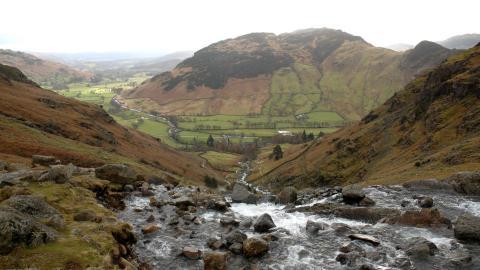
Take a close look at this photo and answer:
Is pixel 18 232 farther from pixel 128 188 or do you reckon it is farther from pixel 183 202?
pixel 128 188

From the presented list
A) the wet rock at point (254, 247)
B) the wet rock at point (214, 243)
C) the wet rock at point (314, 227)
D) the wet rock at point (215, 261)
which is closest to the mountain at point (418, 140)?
the wet rock at point (314, 227)

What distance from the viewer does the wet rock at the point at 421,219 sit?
42062 millimetres

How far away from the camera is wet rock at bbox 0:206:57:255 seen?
27.8 metres

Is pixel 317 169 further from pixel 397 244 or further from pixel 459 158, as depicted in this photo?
pixel 397 244

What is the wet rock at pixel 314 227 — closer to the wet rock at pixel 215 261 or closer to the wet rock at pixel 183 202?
the wet rock at pixel 215 261

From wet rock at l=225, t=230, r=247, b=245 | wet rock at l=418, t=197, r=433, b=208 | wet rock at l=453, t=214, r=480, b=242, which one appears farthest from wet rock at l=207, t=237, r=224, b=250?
wet rock at l=418, t=197, r=433, b=208

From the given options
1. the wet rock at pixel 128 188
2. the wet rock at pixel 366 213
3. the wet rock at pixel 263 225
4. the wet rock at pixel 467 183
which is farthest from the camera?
the wet rock at pixel 128 188

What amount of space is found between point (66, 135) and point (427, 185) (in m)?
100

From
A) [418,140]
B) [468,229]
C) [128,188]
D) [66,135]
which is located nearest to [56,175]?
[128,188]

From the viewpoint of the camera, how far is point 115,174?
199 ft

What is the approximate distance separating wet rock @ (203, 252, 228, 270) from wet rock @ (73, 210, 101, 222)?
1280 centimetres

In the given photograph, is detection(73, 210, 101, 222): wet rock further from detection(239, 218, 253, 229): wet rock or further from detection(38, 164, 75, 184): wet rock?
detection(239, 218, 253, 229): wet rock

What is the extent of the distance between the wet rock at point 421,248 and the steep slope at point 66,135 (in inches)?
2610

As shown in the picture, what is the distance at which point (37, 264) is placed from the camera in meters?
26.8
